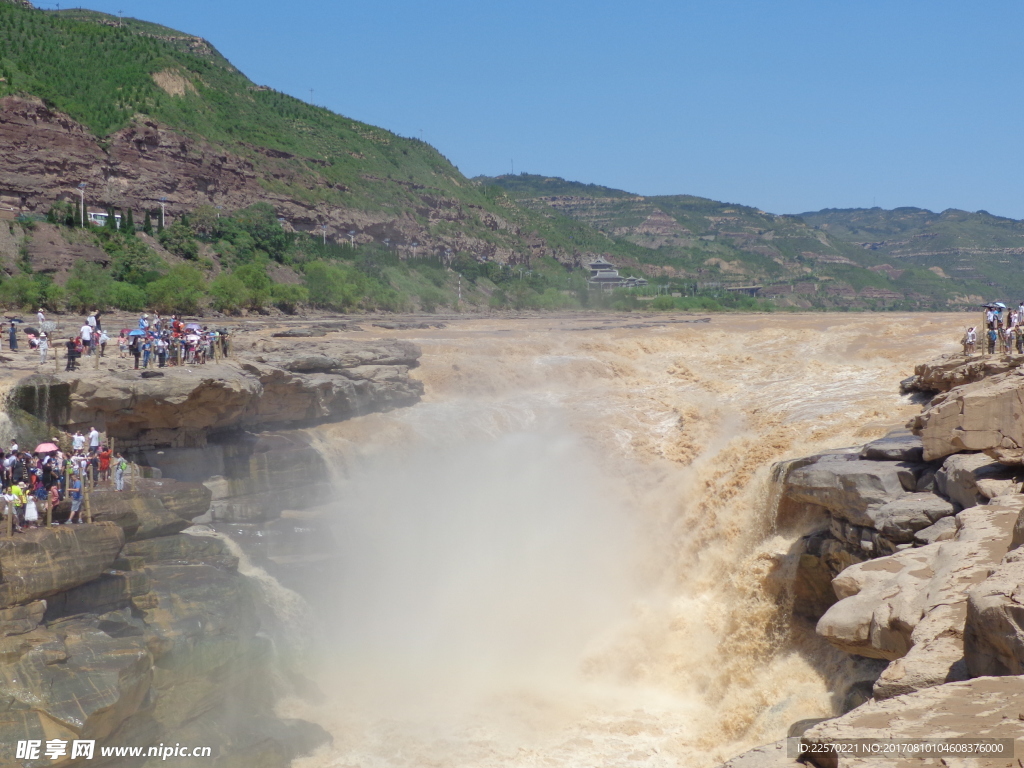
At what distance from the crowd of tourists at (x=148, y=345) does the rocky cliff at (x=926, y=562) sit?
15.2 meters

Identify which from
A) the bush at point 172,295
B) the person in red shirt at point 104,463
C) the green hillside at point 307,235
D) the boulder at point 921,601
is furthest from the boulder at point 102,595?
the bush at point 172,295

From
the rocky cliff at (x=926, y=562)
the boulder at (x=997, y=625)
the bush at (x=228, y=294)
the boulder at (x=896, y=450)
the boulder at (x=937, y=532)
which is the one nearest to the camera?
the rocky cliff at (x=926, y=562)

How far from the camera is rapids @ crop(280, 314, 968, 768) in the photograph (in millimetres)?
17781

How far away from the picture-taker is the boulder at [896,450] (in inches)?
698

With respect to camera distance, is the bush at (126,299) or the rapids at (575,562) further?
the bush at (126,299)

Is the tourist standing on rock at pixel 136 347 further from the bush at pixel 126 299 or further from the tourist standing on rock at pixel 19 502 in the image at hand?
the bush at pixel 126 299

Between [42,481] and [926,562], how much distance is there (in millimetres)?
15402

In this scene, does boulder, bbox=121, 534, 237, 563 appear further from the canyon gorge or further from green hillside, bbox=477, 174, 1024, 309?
green hillside, bbox=477, 174, 1024, 309

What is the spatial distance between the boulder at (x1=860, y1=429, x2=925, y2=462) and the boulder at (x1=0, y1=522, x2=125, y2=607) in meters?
15.1

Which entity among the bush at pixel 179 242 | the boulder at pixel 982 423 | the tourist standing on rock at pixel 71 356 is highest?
the bush at pixel 179 242

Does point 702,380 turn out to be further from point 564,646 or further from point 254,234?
point 254,234

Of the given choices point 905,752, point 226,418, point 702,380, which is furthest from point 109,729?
point 702,380

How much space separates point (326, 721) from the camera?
1870 cm

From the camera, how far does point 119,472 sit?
19.2 meters
